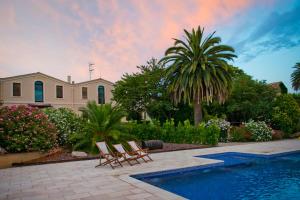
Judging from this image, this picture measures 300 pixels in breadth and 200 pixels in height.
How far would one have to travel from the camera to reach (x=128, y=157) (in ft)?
33.3

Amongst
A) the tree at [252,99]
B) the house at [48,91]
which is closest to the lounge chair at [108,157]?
the tree at [252,99]

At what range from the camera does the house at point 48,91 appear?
109 ft

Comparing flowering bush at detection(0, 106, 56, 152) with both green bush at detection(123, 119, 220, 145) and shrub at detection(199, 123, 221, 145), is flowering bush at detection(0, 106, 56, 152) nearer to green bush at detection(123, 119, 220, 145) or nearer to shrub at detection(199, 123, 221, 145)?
green bush at detection(123, 119, 220, 145)

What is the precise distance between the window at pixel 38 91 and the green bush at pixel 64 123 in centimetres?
2284

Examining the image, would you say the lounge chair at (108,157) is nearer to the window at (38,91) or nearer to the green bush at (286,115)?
the green bush at (286,115)

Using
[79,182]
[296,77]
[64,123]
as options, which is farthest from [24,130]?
[296,77]

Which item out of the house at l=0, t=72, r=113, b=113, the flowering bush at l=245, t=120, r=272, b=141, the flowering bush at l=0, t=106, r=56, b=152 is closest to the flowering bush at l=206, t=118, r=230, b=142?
the flowering bush at l=245, t=120, r=272, b=141

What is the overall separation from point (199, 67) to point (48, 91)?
901 inches

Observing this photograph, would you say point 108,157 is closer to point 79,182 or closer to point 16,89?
point 79,182

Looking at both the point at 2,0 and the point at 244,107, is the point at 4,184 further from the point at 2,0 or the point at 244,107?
the point at 244,107

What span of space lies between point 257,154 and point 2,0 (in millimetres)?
14269

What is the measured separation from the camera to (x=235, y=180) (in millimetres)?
8391

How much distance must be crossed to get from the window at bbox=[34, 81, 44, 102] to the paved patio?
1073 inches

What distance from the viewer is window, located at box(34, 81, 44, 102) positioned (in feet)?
115
